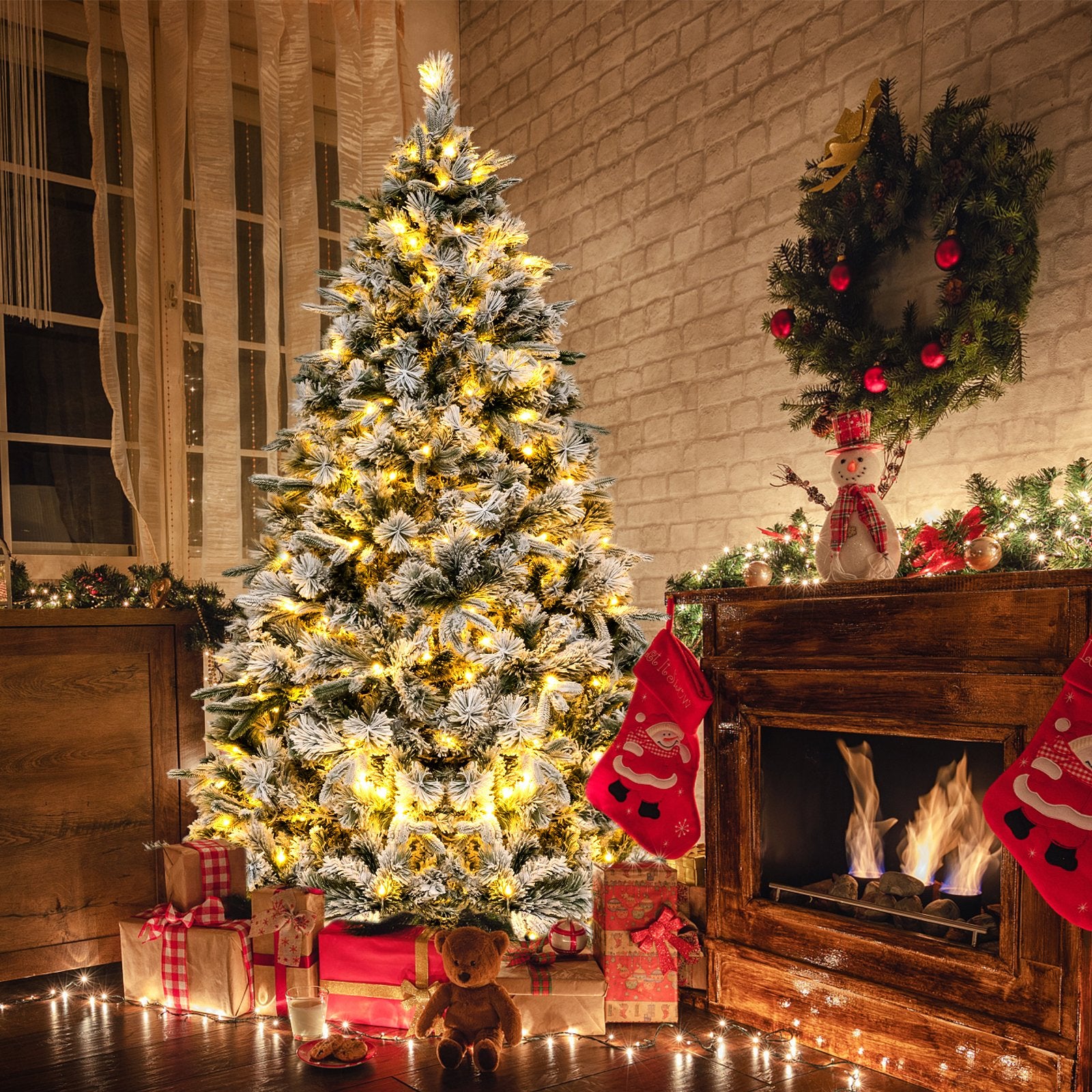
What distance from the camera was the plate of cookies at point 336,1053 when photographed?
6.56ft

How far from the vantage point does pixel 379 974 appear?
7.22 ft

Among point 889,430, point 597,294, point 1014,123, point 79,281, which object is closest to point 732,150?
point 597,294

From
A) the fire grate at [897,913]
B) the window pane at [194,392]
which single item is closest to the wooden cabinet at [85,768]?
the window pane at [194,392]

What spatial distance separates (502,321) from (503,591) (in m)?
0.66

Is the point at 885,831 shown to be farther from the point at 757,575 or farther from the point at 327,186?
the point at 327,186

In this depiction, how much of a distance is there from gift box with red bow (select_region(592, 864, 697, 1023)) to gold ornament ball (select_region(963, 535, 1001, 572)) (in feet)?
3.30

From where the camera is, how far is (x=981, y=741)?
6.30ft

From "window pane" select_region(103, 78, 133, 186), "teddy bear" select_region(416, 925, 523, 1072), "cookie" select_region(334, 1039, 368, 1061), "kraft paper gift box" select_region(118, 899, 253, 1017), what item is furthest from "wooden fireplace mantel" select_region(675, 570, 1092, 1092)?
"window pane" select_region(103, 78, 133, 186)

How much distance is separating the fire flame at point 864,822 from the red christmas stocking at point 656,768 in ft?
1.18

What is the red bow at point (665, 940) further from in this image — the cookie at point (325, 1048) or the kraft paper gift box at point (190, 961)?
the kraft paper gift box at point (190, 961)

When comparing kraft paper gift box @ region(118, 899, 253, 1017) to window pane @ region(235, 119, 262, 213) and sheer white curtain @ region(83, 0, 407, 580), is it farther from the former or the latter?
window pane @ region(235, 119, 262, 213)

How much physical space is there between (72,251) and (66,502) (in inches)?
37.3

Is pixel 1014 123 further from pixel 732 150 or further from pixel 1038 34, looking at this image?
pixel 732 150

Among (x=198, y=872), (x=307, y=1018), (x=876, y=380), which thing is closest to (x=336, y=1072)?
(x=307, y=1018)
